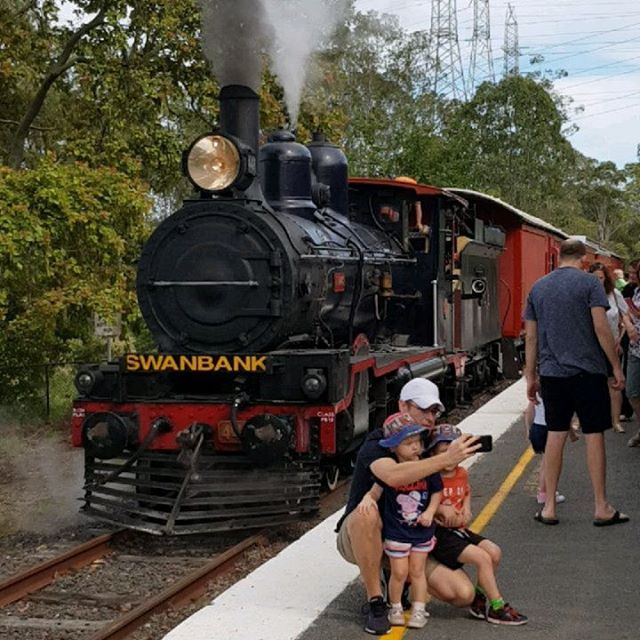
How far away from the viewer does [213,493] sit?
325 inches

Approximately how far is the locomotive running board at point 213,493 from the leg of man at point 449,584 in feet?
9.35

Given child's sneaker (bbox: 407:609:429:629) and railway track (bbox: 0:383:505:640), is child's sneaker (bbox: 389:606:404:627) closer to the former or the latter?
child's sneaker (bbox: 407:609:429:629)

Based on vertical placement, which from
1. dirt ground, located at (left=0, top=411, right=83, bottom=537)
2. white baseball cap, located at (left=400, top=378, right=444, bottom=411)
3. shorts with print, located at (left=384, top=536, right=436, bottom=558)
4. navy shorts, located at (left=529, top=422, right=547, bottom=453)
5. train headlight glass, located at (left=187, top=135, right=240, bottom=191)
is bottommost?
dirt ground, located at (left=0, top=411, right=83, bottom=537)

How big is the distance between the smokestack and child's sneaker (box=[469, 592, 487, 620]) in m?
4.62

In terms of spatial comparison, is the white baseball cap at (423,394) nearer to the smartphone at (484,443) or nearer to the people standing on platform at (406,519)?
the people standing on platform at (406,519)

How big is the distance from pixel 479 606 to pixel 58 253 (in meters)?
9.39

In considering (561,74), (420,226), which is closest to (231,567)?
(420,226)

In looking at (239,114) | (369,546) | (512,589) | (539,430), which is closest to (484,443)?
(369,546)

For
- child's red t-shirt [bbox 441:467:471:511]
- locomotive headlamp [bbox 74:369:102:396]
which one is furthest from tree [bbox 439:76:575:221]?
child's red t-shirt [bbox 441:467:471:511]

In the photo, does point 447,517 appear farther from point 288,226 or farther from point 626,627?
point 288,226

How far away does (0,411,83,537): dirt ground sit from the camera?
9109 millimetres

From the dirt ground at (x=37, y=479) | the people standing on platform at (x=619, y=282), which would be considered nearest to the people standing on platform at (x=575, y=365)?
the dirt ground at (x=37, y=479)

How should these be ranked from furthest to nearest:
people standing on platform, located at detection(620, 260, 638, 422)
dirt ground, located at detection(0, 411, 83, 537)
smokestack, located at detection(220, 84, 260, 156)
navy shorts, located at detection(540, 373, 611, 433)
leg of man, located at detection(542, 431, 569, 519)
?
people standing on platform, located at detection(620, 260, 638, 422)
dirt ground, located at detection(0, 411, 83, 537)
smokestack, located at detection(220, 84, 260, 156)
leg of man, located at detection(542, 431, 569, 519)
navy shorts, located at detection(540, 373, 611, 433)

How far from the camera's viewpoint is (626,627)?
5.11 meters
